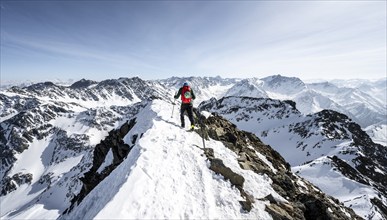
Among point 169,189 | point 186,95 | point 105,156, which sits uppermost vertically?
point 186,95

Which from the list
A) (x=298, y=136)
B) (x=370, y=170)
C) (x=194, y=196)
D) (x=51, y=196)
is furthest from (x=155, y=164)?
(x=51, y=196)

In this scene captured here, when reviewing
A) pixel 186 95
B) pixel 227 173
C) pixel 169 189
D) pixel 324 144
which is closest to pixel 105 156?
pixel 186 95

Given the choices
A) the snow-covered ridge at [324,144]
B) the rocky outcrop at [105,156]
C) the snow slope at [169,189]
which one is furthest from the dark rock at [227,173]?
the snow-covered ridge at [324,144]

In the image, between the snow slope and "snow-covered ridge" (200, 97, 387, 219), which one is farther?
"snow-covered ridge" (200, 97, 387, 219)

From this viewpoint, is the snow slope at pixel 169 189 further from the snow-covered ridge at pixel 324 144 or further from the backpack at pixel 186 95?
the snow-covered ridge at pixel 324 144

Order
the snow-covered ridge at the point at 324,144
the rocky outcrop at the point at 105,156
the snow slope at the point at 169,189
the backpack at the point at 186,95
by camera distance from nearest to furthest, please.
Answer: the snow slope at the point at 169,189 → the backpack at the point at 186,95 → the rocky outcrop at the point at 105,156 → the snow-covered ridge at the point at 324,144

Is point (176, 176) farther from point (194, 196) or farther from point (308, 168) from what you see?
point (308, 168)

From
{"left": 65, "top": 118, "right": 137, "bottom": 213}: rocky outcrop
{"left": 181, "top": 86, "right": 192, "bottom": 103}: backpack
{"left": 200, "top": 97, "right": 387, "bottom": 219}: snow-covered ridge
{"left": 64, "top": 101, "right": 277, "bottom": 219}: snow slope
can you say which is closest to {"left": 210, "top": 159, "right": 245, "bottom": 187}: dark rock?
{"left": 64, "top": 101, "right": 277, "bottom": 219}: snow slope

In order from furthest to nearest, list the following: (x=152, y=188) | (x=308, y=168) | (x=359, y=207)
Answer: (x=308, y=168)
(x=359, y=207)
(x=152, y=188)

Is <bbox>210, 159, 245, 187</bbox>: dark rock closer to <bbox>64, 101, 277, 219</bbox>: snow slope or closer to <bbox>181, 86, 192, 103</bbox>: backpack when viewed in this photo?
<bbox>64, 101, 277, 219</bbox>: snow slope

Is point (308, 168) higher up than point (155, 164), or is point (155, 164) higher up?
point (155, 164)

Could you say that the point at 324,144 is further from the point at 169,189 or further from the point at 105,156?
the point at 169,189

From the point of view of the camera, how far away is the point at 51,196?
155 metres

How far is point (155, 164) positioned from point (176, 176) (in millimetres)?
1262
